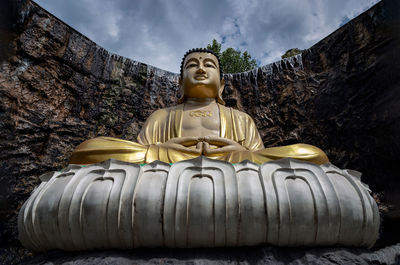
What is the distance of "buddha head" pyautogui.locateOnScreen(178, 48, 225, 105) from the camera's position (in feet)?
14.2

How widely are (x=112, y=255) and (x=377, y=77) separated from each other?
543cm

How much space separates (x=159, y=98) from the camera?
7.07 meters

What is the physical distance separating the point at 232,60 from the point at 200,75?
9646mm

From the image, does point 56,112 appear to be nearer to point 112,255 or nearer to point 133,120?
point 133,120

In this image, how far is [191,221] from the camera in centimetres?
179

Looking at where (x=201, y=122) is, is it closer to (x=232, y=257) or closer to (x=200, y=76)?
(x=200, y=76)

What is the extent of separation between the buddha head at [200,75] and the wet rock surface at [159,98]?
2.64 m

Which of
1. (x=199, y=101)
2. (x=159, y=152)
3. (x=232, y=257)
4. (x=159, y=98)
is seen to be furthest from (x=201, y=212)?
(x=159, y=98)

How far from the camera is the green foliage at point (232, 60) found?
43.6 feet

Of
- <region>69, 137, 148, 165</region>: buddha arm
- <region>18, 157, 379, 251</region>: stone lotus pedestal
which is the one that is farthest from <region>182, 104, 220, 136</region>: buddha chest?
<region>18, 157, 379, 251</region>: stone lotus pedestal

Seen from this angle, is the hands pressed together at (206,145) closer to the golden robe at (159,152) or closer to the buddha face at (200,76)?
the golden robe at (159,152)

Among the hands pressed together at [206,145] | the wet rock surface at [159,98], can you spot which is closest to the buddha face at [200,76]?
the hands pressed together at [206,145]

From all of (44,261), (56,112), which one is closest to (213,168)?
(44,261)

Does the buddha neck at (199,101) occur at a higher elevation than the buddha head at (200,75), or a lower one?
lower
